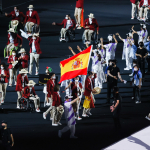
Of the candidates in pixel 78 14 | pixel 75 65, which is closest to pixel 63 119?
pixel 75 65

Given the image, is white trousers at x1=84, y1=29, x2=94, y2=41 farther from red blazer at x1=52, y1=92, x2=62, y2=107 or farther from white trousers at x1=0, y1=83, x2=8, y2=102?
red blazer at x1=52, y1=92, x2=62, y2=107

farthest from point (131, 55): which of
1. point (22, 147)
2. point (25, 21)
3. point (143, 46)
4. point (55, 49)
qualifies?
point (22, 147)

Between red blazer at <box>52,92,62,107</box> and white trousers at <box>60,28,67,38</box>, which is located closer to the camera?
red blazer at <box>52,92,62,107</box>

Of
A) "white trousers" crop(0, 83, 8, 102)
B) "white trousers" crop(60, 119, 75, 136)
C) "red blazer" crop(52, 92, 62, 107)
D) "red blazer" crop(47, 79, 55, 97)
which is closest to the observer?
"white trousers" crop(60, 119, 75, 136)

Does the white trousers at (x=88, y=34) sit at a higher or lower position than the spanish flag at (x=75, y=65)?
higher

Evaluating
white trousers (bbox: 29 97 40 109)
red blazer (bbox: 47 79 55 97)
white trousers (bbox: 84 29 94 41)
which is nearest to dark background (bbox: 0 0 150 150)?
white trousers (bbox: 29 97 40 109)

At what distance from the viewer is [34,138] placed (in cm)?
1678

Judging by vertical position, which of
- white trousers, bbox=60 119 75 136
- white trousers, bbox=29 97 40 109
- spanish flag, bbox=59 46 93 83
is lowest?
white trousers, bbox=60 119 75 136

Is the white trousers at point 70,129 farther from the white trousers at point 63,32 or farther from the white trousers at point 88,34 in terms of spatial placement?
the white trousers at point 63,32

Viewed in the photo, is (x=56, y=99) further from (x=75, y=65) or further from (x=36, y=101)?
(x=36, y=101)

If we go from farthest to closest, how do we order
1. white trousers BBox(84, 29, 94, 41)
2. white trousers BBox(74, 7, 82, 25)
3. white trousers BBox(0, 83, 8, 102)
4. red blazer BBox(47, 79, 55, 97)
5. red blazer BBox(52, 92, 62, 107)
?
white trousers BBox(74, 7, 82, 25), white trousers BBox(84, 29, 94, 41), white trousers BBox(0, 83, 8, 102), red blazer BBox(47, 79, 55, 97), red blazer BBox(52, 92, 62, 107)

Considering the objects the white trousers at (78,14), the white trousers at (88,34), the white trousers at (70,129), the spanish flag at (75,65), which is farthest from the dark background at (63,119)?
the spanish flag at (75,65)

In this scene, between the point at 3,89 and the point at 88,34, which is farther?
the point at 88,34

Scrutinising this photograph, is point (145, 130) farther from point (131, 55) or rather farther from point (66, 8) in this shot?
point (66, 8)
